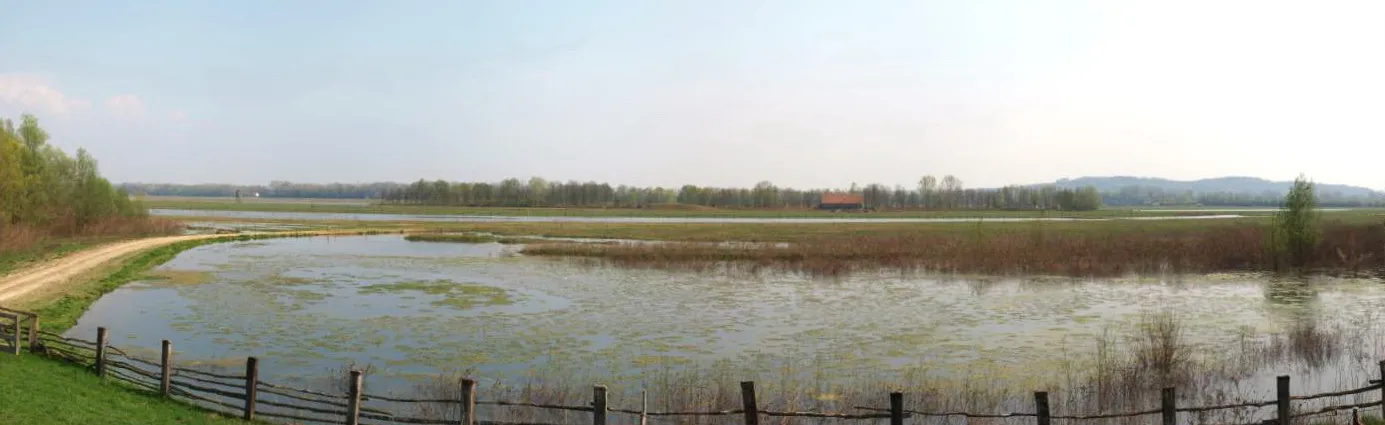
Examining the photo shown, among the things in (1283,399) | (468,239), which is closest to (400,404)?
(1283,399)

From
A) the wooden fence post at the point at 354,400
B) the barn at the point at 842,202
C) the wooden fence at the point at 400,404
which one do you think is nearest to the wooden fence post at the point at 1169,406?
the wooden fence at the point at 400,404

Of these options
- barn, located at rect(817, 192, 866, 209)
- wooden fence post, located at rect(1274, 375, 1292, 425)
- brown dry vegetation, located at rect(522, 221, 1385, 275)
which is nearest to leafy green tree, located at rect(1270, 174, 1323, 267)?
brown dry vegetation, located at rect(522, 221, 1385, 275)

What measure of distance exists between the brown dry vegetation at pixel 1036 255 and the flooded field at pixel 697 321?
143 inches

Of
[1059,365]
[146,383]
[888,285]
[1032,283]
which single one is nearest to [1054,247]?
[1032,283]

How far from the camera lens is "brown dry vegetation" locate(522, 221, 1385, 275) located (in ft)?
134

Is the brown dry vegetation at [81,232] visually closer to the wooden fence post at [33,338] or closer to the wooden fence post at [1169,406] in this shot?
the wooden fence post at [33,338]

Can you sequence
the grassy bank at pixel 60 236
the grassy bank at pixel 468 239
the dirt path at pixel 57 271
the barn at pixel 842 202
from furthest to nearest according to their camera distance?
the barn at pixel 842 202 → the grassy bank at pixel 468 239 → the grassy bank at pixel 60 236 → the dirt path at pixel 57 271

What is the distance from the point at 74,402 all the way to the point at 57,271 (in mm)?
26048

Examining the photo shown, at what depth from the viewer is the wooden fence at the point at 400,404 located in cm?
1148

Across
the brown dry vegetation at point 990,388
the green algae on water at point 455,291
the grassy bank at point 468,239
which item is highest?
the grassy bank at point 468,239

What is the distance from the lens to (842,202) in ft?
593

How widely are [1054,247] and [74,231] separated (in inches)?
2544

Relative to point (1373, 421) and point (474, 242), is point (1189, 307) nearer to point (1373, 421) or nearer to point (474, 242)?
point (1373, 421)

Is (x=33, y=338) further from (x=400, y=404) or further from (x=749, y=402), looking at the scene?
(x=749, y=402)
